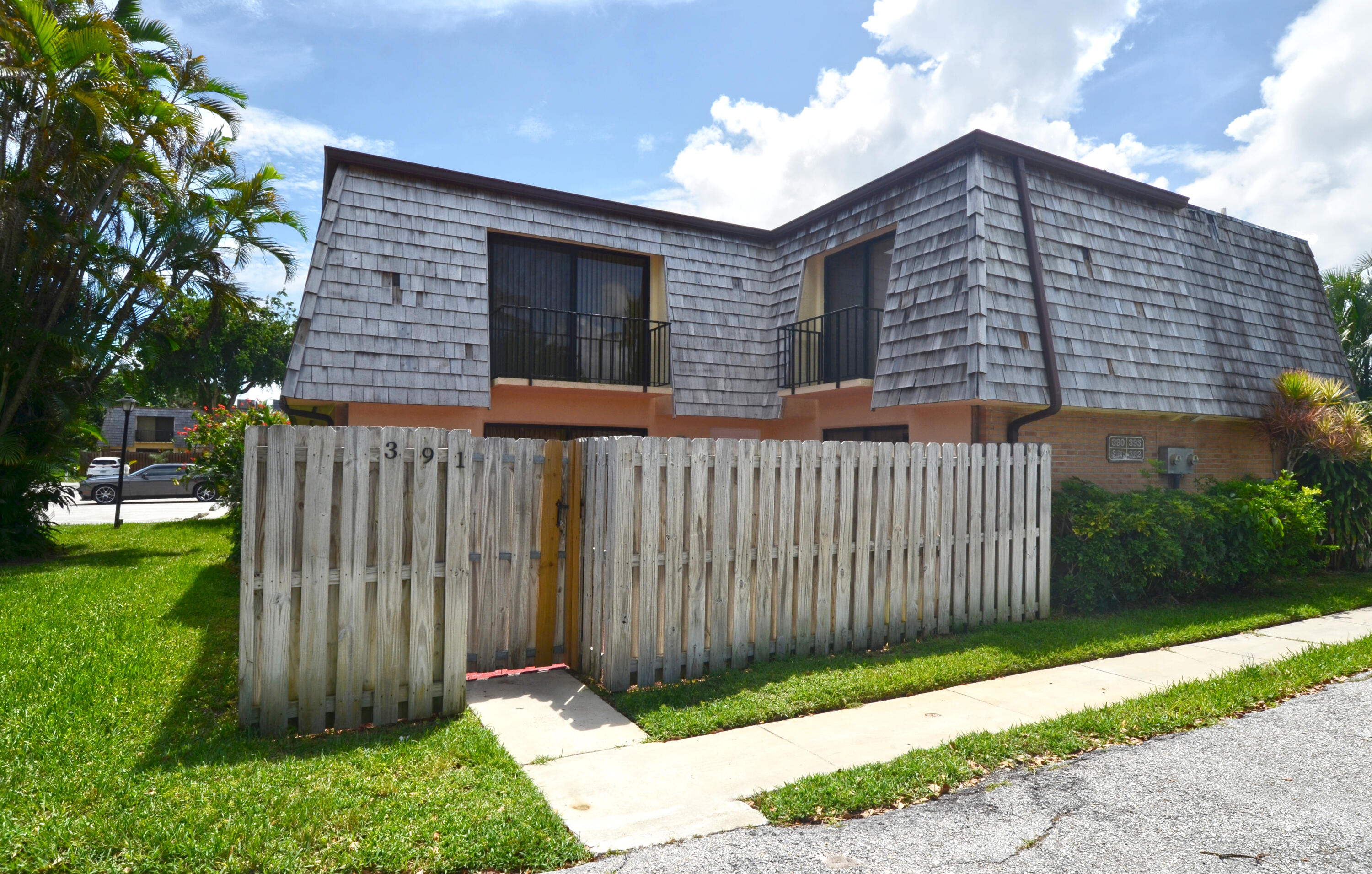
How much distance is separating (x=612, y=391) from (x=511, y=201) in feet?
10.6

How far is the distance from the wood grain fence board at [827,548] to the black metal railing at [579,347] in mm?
5819

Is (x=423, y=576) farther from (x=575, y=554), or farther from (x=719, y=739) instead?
(x=719, y=739)

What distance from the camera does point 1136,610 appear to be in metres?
8.02

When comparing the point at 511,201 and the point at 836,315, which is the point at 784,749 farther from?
the point at 511,201

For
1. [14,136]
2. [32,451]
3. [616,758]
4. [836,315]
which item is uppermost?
[14,136]

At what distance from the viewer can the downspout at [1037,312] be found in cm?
880

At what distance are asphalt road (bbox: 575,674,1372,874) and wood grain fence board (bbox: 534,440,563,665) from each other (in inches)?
114

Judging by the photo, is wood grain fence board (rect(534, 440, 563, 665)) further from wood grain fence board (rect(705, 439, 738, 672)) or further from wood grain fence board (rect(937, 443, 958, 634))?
wood grain fence board (rect(937, 443, 958, 634))

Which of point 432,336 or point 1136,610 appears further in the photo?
point 432,336

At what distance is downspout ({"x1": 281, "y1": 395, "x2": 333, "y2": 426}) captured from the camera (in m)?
10.7

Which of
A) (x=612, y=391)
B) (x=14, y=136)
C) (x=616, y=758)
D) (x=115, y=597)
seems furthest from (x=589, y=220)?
(x=616, y=758)

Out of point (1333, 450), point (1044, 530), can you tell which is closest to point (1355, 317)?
point (1333, 450)

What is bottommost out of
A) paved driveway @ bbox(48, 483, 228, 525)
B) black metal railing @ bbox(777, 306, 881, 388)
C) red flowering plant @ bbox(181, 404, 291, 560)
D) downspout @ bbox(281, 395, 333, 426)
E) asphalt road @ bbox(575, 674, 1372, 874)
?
paved driveway @ bbox(48, 483, 228, 525)

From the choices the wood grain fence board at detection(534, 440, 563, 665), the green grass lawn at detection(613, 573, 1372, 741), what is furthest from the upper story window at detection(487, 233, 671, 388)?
the green grass lawn at detection(613, 573, 1372, 741)
